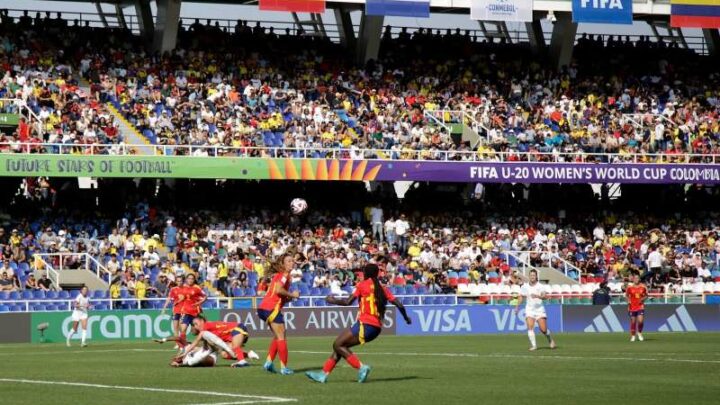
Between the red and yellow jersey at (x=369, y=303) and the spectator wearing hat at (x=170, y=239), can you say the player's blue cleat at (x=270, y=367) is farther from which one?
the spectator wearing hat at (x=170, y=239)

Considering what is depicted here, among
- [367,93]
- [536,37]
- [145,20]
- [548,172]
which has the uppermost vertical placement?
[536,37]

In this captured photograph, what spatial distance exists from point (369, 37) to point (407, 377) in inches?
1374

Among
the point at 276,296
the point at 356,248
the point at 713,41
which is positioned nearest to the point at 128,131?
the point at 356,248

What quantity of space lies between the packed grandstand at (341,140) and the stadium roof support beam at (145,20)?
58 centimetres

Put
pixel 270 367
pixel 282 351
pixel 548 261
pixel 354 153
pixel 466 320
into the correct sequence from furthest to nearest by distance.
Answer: pixel 548 261, pixel 354 153, pixel 466 320, pixel 270 367, pixel 282 351

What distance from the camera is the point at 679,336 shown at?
38094 millimetres

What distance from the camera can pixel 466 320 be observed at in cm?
4362

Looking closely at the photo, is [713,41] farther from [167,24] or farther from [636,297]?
[636,297]

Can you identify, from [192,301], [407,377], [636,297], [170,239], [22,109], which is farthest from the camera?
[22,109]

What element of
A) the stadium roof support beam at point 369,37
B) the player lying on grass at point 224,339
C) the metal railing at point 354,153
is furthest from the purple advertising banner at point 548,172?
the player lying on grass at point 224,339

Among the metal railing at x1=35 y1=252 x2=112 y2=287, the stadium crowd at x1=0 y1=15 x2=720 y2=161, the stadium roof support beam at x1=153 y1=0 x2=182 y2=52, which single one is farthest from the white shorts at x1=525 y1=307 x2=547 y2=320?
the stadium roof support beam at x1=153 y1=0 x2=182 y2=52

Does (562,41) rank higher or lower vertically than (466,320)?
higher

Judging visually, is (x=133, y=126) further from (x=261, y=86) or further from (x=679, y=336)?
(x=679, y=336)

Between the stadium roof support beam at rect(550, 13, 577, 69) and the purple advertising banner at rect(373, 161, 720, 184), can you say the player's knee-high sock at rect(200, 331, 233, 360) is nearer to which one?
the purple advertising banner at rect(373, 161, 720, 184)
